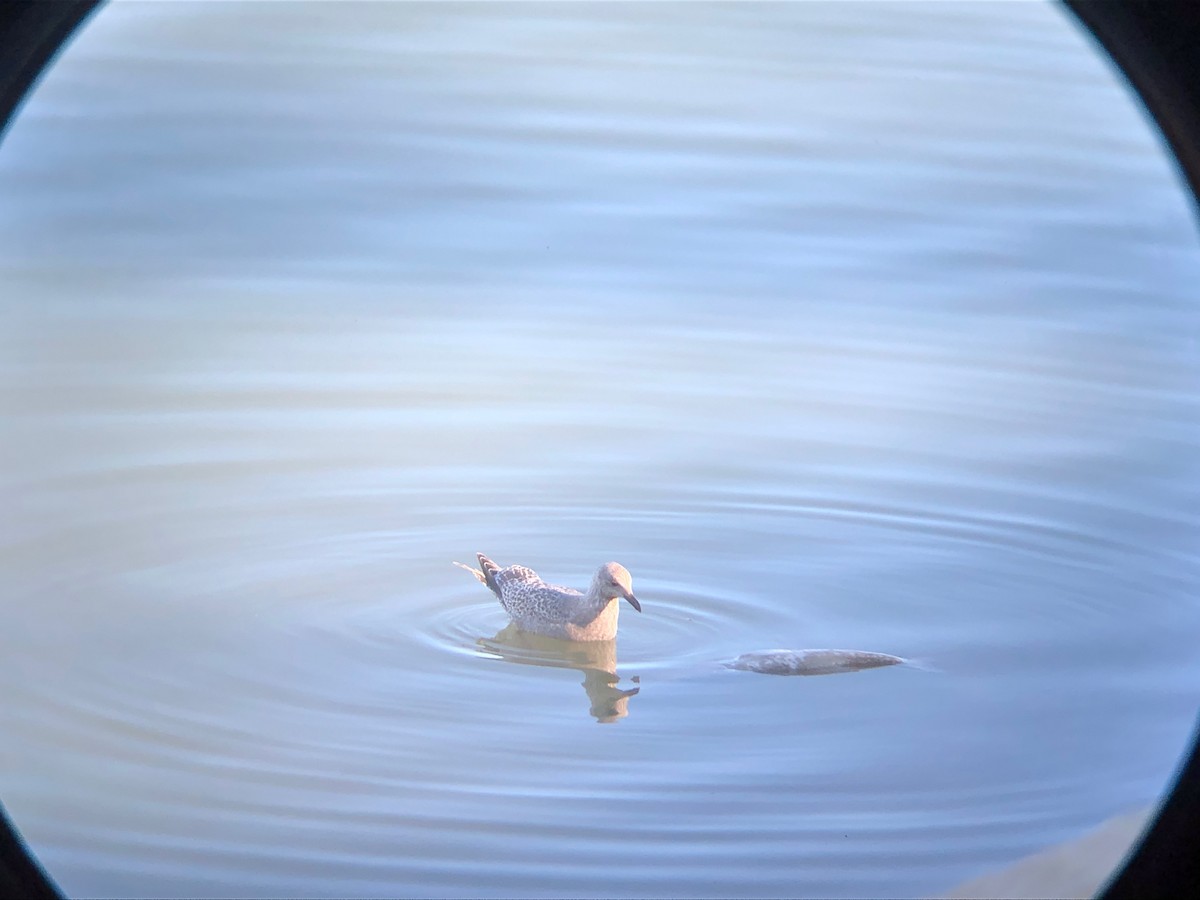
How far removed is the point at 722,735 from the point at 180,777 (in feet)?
4.41

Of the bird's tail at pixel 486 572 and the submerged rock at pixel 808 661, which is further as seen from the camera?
the bird's tail at pixel 486 572

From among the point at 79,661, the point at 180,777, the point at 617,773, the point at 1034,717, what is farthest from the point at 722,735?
the point at 79,661

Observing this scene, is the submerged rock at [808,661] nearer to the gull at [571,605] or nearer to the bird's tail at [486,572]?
the gull at [571,605]

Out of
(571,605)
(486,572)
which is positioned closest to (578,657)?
(571,605)

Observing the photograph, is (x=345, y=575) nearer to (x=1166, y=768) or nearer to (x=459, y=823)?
(x=459, y=823)

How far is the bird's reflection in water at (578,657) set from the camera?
376 cm

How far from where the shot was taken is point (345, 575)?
14.7ft

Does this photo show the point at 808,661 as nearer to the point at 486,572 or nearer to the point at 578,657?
the point at 578,657

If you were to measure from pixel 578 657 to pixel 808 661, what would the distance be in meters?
0.67

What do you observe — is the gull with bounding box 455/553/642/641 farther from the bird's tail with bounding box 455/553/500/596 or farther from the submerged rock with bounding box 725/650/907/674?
the submerged rock with bounding box 725/650/907/674

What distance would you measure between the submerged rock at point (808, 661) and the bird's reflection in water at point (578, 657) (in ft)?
1.11

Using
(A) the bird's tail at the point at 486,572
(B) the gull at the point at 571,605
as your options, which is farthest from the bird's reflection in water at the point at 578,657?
(A) the bird's tail at the point at 486,572

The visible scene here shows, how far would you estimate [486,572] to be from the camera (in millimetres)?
4473

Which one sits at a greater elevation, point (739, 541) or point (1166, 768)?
point (739, 541)
